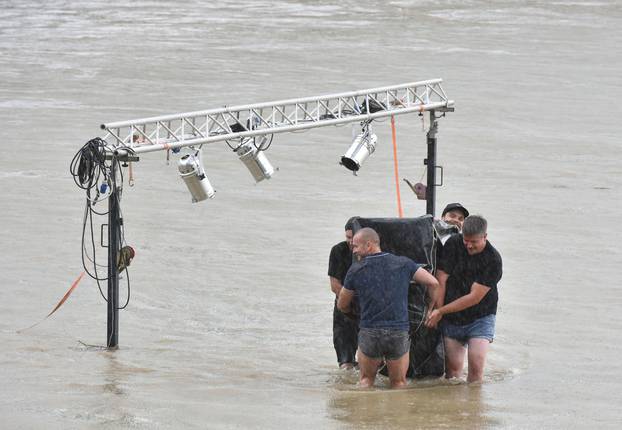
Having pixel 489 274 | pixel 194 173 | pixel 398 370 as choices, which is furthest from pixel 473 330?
pixel 194 173

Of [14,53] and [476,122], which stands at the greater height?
[14,53]

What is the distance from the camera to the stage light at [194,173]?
36.3 ft

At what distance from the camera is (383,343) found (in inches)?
359

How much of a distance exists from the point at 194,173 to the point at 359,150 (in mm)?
1662

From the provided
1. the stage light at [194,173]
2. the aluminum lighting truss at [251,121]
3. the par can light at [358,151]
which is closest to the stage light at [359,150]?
the par can light at [358,151]

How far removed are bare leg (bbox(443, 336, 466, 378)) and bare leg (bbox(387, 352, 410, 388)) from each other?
42cm

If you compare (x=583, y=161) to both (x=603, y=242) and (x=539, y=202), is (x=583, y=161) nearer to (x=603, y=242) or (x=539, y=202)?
(x=539, y=202)

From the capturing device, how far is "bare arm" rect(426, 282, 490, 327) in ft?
30.2

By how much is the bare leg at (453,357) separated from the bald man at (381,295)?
1.50ft

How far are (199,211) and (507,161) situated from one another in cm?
582

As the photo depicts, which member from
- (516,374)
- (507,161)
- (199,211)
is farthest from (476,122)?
(516,374)

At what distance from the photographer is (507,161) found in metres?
21.9

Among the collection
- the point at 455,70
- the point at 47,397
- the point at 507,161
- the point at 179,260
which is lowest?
the point at 47,397

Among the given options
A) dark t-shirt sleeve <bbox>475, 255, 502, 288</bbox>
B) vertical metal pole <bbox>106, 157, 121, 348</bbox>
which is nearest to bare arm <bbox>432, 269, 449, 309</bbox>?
dark t-shirt sleeve <bbox>475, 255, 502, 288</bbox>
